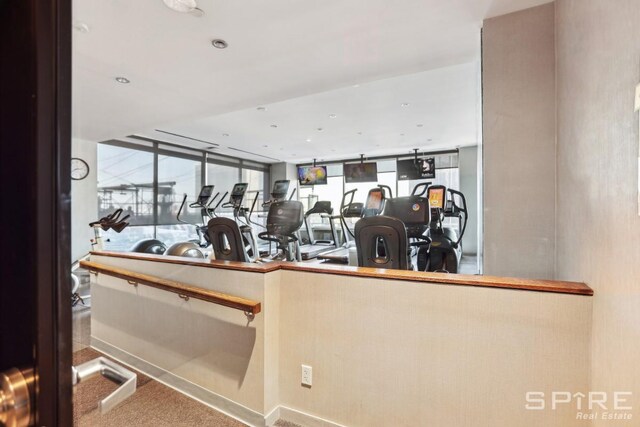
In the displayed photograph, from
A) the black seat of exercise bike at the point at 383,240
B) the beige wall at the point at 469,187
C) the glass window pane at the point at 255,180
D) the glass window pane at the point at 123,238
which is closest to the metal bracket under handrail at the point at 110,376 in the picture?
the black seat of exercise bike at the point at 383,240

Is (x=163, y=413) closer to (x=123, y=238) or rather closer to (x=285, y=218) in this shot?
(x=285, y=218)

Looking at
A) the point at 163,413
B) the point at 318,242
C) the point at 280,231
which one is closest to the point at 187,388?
the point at 163,413

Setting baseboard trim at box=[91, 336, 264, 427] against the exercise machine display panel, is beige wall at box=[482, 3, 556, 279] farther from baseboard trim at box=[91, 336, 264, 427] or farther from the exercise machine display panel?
the exercise machine display panel

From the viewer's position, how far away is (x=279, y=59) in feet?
8.97

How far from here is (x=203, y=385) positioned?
7.27 ft

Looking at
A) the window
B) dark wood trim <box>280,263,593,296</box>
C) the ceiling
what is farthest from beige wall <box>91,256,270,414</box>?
the window

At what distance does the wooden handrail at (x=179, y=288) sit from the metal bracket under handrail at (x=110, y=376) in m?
1.25

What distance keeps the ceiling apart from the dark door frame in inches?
3.1

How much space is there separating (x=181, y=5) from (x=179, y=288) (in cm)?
194

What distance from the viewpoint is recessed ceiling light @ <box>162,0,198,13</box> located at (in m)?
1.99

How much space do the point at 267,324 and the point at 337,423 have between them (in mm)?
729

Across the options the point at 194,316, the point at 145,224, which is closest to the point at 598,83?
the point at 194,316

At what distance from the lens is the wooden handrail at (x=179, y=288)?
1867 mm

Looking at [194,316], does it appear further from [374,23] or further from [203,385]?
[374,23]
